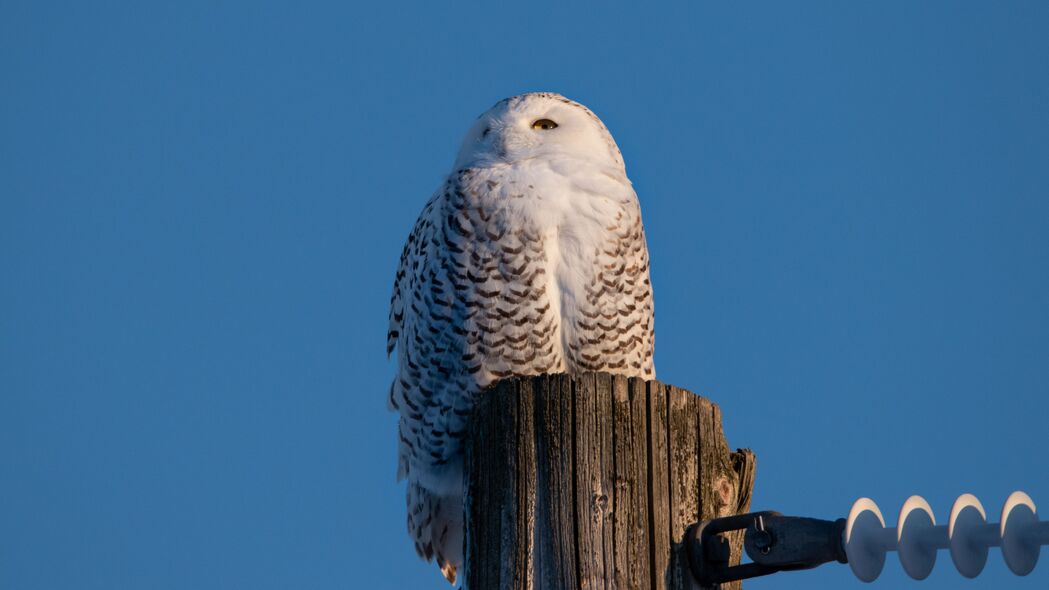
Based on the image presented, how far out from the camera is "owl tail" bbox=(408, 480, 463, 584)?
4.57 meters

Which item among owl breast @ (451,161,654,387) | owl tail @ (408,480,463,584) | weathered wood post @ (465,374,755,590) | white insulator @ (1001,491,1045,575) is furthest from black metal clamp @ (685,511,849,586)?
owl tail @ (408,480,463,584)

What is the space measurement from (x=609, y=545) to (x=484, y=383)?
5.36ft

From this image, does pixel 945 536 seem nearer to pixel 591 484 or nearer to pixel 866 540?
pixel 866 540

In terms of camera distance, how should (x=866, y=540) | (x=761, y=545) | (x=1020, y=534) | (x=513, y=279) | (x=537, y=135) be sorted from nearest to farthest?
(x=1020, y=534) < (x=866, y=540) < (x=761, y=545) < (x=513, y=279) < (x=537, y=135)

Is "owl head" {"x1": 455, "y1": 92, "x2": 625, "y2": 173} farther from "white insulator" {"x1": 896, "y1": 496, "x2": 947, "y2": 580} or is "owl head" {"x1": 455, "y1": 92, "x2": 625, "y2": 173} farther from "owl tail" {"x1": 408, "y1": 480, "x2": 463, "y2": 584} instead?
"white insulator" {"x1": 896, "y1": 496, "x2": 947, "y2": 580}

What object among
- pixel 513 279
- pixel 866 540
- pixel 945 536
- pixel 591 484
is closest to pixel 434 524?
pixel 513 279

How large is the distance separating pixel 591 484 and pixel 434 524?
6.66ft

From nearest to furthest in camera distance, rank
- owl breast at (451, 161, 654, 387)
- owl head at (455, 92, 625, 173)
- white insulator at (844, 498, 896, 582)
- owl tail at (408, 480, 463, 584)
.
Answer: white insulator at (844, 498, 896, 582)
owl breast at (451, 161, 654, 387)
owl head at (455, 92, 625, 173)
owl tail at (408, 480, 463, 584)

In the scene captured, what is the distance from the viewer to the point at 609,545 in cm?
261

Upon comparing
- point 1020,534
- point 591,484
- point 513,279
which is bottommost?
point 1020,534

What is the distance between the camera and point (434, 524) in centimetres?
459

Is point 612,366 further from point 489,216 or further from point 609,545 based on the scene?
point 609,545

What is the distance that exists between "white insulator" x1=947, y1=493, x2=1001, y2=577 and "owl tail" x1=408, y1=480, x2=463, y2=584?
7.60 ft

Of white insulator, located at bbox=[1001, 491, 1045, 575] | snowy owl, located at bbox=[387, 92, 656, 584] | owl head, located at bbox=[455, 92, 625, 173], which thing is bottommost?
white insulator, located at bbox=[1001, 491, 1045, 575]
